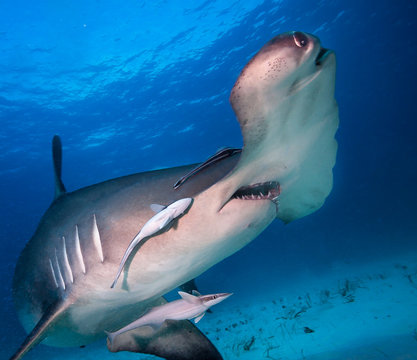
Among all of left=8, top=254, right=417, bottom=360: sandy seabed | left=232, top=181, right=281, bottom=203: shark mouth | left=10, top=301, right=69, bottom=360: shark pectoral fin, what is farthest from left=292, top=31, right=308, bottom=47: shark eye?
left=8, top=254, right=417, bottom=360: sandy seabed

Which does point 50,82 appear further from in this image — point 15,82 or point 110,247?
point 110,247

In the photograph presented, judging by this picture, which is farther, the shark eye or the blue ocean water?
the blue ocean water

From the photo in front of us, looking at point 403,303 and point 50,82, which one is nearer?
point 403,303

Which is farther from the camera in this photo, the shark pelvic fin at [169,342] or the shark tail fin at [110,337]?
the shark pelvic fin at [169,342]

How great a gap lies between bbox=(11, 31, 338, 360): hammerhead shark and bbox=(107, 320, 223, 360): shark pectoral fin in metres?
0.02

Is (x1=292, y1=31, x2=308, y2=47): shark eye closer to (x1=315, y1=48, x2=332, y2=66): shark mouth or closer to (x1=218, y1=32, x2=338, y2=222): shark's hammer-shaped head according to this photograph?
(x1=218, y1=32, x2=338, y2=222): shark's hammer-shaped head

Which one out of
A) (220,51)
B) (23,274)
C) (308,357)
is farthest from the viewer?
(220,51)

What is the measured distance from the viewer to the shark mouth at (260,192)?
193 centimetres

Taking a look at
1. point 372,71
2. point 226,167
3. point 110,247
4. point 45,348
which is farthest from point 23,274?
point 372,71

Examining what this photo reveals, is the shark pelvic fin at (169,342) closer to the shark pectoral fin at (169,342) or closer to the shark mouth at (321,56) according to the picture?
the shark pectoral fin at (169,342)

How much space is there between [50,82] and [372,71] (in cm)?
3524

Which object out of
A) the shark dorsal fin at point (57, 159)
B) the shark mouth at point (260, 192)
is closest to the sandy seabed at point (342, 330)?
the shark mouth at point (260, 192)

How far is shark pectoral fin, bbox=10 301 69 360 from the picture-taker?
7.43 ft

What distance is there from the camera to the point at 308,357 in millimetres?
5227
